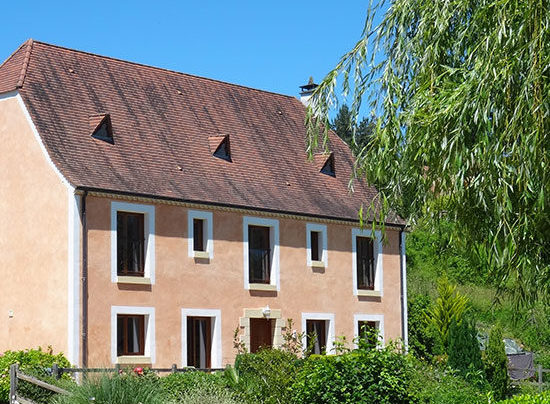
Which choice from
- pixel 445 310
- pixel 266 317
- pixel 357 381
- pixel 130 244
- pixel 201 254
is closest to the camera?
pixel 357 381

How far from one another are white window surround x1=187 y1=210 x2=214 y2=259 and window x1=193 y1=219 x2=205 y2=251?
12 centimetres

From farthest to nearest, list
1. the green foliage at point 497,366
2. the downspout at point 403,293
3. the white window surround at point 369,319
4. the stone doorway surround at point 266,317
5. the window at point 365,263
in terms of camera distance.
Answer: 1. the downspout at point 403,293
2. the window at point 365,263
3. the white window surround at point 369,319
4. the stone doorway surround at point 266,317
5. the green foliage at point 497,366

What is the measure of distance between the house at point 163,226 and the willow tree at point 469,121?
10675mm

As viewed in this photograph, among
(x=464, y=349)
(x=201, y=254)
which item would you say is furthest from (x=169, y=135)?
(x=464, y=349)

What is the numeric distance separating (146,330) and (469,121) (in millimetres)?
14202

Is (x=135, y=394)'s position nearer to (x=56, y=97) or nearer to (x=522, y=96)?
(x=522, y=96)

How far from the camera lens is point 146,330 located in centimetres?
2516

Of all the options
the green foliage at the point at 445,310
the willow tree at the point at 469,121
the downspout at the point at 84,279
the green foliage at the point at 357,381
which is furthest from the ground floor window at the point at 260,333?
the willow tree at the point at 469,121

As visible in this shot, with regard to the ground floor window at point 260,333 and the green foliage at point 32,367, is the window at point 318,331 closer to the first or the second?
the ground floor window at point 260,333

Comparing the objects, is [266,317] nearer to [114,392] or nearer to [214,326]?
[214,326]

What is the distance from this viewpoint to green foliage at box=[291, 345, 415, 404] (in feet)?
54.1

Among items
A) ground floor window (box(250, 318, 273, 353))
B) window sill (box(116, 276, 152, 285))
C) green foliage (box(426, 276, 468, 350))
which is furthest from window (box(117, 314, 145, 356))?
green foliage (box(426, 276, 468, 350))

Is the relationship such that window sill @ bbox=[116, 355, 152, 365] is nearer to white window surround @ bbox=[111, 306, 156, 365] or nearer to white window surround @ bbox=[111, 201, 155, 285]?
white window surround @ bbox=[111, 306, 156, 365]

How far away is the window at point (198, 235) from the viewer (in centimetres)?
2664
